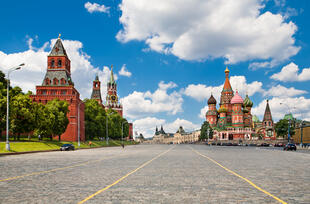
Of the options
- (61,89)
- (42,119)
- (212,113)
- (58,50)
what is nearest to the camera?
(42,119)

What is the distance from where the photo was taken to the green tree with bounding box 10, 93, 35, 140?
4694 cm

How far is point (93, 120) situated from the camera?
320ft

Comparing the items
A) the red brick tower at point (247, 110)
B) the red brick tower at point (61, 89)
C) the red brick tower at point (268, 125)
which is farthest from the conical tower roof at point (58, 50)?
the red brick tower at point (268, 125)

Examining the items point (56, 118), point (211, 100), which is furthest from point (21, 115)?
point (211, 100)

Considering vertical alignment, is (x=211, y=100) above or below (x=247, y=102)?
above

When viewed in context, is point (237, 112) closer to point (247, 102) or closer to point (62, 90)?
point (247, 102)

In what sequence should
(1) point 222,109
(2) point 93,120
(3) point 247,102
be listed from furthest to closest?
(3) point 247,102
(1) point 222,109
(2) point 93,120

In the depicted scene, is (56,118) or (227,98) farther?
(227,98)

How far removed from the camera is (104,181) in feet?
35.8

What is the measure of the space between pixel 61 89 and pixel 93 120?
16.9 metres

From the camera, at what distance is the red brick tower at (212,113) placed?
543ft

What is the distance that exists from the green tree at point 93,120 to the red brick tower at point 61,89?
5755 mm

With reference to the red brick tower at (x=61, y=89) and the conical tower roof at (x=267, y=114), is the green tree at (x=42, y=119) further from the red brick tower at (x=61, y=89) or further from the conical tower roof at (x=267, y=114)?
the conical tower roof at (x=267, y=114)

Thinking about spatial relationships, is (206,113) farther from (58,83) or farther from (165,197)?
(165,197)
